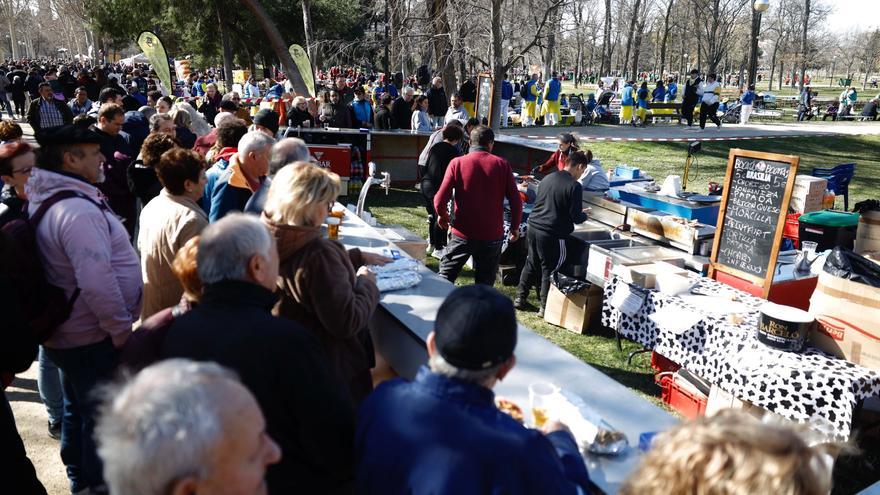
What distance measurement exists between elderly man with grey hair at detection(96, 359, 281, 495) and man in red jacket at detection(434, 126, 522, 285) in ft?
14.4

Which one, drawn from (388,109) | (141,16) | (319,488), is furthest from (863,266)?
(141,16)

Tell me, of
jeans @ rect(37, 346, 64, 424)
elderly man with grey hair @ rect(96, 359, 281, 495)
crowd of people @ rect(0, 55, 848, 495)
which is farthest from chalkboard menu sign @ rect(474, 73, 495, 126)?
elderly man with grey hair @ rect(96, 359, 281, 495)

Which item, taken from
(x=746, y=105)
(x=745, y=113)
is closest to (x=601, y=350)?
(x=746, y=105)

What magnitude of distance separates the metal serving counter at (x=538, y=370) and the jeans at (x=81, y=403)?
143 cm

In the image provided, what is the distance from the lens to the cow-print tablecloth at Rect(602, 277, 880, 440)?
3.67m

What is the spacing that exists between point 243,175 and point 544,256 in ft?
10.3

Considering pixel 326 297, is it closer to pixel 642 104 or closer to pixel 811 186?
pixel 811 186

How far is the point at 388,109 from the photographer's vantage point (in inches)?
554

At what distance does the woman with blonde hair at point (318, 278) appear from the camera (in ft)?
7.84

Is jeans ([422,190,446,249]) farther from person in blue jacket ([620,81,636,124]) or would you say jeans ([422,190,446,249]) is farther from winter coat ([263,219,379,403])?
person in blue jacket ([620,81,636,124])

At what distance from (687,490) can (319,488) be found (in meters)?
1.22

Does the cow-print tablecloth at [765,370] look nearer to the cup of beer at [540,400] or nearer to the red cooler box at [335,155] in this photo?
the cup of beer at [540,400]

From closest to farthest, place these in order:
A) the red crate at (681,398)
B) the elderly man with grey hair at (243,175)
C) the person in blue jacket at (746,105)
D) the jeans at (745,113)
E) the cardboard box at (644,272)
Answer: the elderly man with grey hair at (243,175), the red crate at (681,398), the cardboard box at (644,272), the person in blue jacket at (746,105), the jeans at (745,113)

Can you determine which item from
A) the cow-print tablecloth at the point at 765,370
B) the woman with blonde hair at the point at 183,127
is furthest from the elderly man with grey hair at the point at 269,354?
the woman with blonde hair at the point at 183,127
